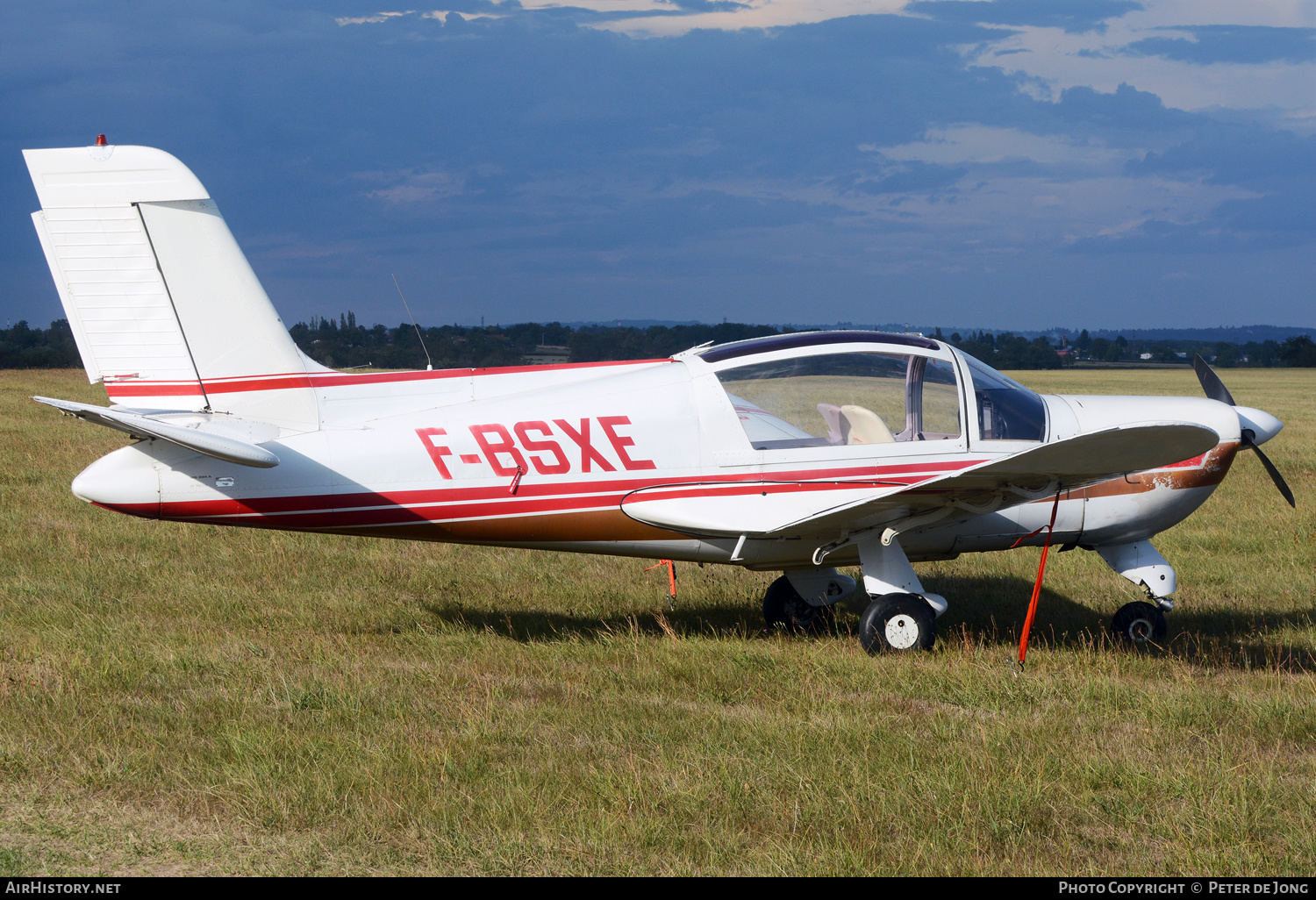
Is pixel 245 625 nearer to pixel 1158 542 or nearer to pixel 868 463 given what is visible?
pixel 868 463

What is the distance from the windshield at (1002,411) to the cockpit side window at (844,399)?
0.21m

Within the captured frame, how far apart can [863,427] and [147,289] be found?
496cm

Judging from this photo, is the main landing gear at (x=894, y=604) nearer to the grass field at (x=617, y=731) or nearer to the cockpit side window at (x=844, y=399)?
the grass field at (x=617, y=731)

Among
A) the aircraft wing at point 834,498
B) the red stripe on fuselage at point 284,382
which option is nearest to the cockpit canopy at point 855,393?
the aircraft wing at point 834,498

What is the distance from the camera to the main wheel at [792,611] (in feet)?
27.0

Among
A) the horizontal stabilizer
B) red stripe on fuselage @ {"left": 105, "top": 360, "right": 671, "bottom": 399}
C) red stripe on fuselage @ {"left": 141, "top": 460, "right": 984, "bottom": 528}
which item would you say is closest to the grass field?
red stripe on fuselage @ {"left": 141, "top": 460, "right": 984, "bottom": 528}

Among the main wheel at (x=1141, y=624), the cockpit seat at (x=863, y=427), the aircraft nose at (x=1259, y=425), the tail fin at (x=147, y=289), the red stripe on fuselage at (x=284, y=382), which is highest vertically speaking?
the tail fin at (x=147, y=289)

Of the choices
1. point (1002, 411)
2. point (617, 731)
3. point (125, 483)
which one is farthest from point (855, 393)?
point (125, 483)

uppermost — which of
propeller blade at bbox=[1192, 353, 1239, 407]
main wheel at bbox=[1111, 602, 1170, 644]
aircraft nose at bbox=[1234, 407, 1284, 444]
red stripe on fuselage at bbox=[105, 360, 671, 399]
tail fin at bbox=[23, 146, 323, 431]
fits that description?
tail fin at bbox=[23, 146, 323, 431]

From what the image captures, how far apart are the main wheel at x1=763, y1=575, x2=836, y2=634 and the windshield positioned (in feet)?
6.80

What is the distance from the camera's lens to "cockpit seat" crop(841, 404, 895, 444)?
7.06m

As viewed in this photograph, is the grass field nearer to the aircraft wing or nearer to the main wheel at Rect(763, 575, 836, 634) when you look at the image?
the main wheel at Rect(763, 575, 836, 634)

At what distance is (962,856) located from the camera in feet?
13.5

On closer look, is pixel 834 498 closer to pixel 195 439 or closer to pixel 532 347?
pixel 195 439
